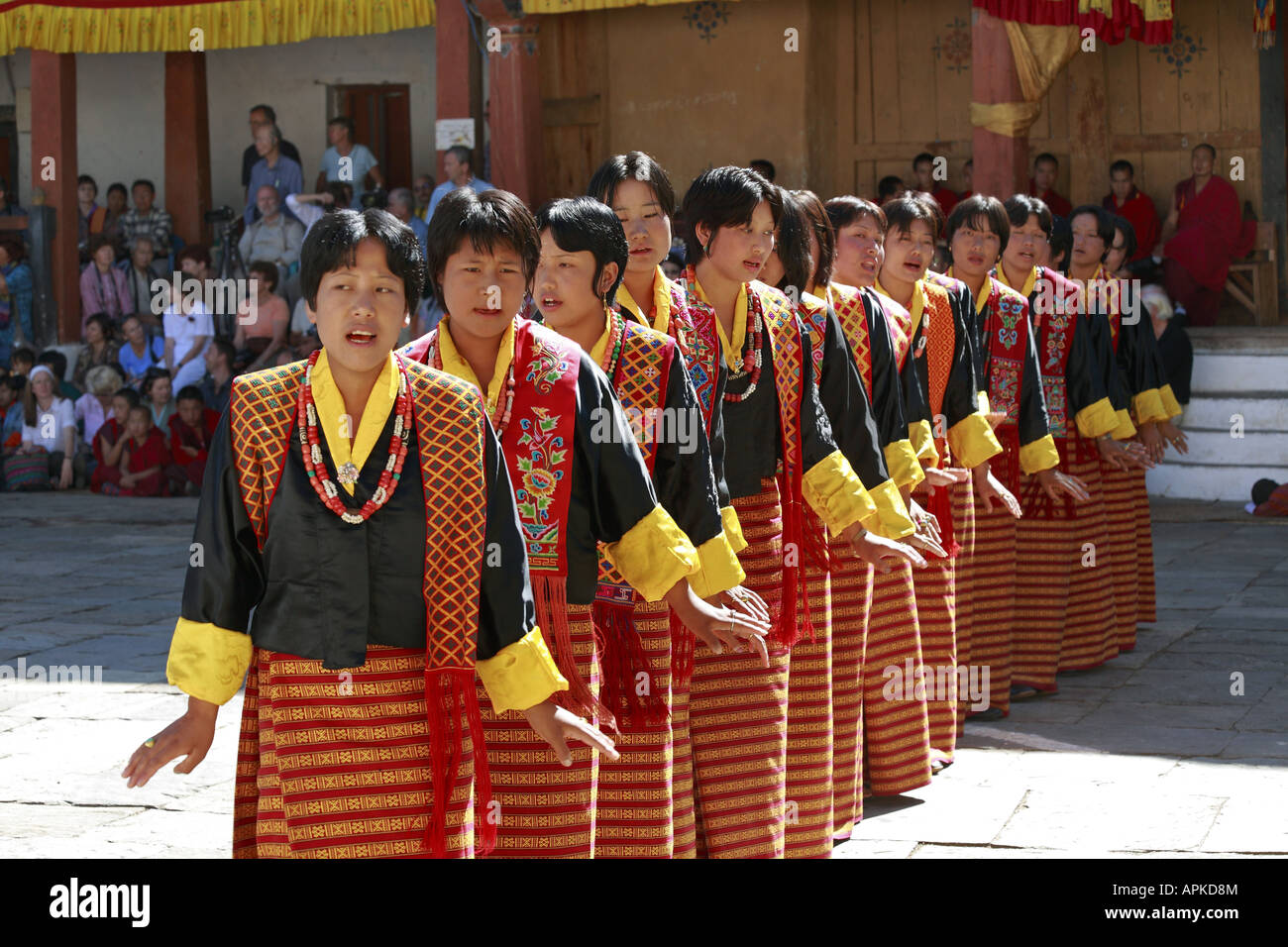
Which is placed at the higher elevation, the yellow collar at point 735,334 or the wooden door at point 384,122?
the wooden door at point 384,122

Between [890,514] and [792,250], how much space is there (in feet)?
2.31

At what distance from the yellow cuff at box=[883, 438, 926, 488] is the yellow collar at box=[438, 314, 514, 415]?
68.6 inches

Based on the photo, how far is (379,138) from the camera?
561 inches

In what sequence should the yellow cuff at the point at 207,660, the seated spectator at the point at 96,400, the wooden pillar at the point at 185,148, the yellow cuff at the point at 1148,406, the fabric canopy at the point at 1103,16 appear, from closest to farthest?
the yellow cuff at the point at 207,660 < the yellow cuff at the point at 1148,406 < the fabric canopy at the point at 1103,16 < the seated spectator at the point at 96,400 < the wooden pillar at the point at 185,148

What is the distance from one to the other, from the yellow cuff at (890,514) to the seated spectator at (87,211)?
437 inches

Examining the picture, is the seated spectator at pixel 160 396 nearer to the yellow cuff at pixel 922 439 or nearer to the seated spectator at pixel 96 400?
the seated spectator at pixel 96 400

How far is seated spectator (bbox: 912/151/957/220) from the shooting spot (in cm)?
1193

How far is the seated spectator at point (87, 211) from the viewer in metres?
14.1

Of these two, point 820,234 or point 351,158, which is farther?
point 351,158

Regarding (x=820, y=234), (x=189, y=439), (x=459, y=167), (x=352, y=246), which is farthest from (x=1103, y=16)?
(x=352, y=246)

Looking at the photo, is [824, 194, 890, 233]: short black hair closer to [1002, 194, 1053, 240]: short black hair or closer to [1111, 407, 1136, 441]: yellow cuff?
[1002, 194, 1053, 240]: short black hair

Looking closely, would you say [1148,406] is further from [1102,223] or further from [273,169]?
[273,169]

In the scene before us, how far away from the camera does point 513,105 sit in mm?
11750

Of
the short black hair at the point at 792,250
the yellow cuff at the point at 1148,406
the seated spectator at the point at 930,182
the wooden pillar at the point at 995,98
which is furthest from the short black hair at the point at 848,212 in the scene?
the seated spectator at the point at 930,182
